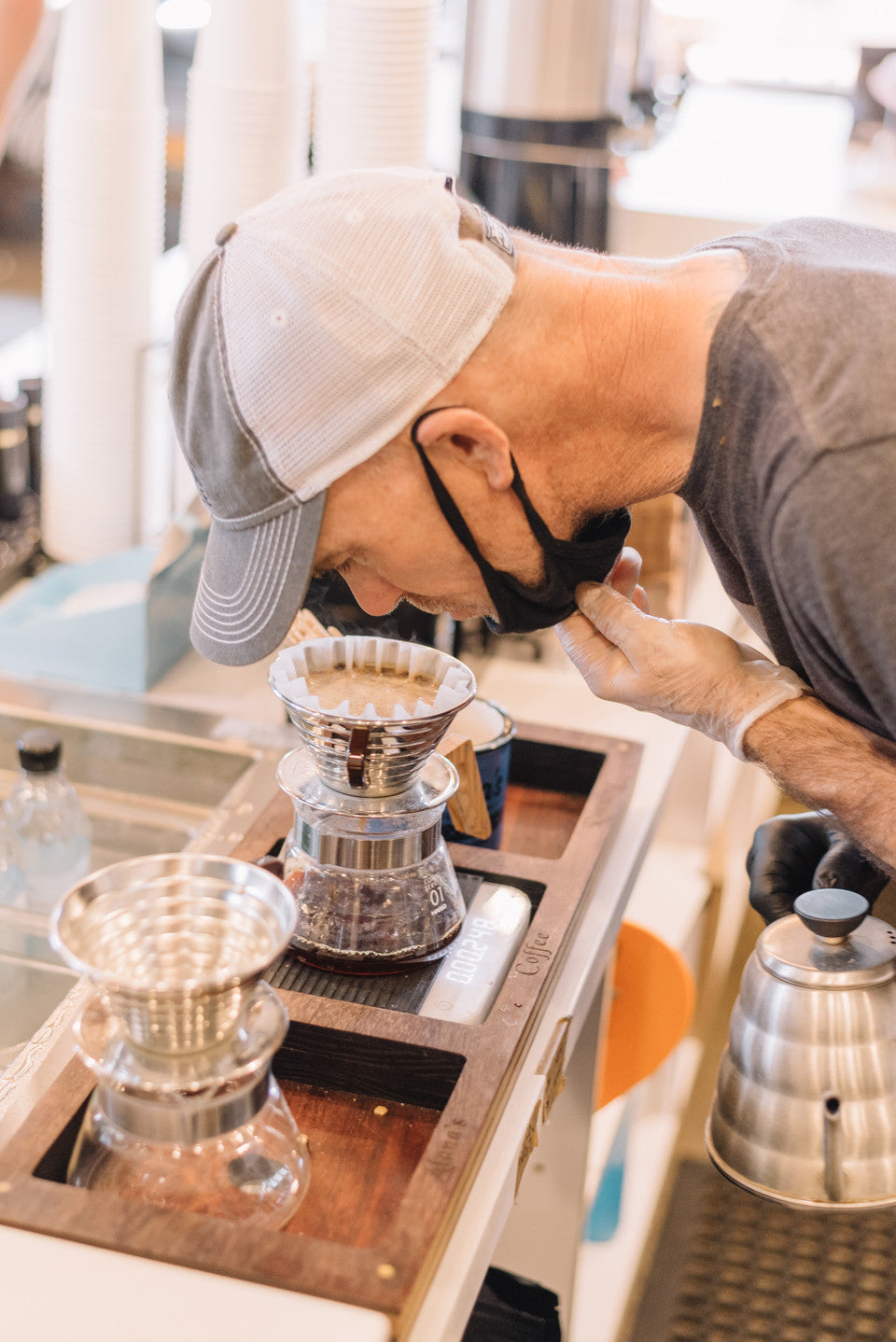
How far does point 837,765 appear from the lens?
116cm

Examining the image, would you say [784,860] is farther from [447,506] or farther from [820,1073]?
[447,506]

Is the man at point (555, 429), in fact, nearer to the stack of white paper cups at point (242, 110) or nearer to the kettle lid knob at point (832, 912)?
the kettle lid knob at point (832, 912)

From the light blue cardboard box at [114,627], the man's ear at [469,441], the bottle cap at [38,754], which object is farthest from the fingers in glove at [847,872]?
the light blue cardboard box at [114,627]

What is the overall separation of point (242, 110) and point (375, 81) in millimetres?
162

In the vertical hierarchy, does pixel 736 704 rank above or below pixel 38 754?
Result: above

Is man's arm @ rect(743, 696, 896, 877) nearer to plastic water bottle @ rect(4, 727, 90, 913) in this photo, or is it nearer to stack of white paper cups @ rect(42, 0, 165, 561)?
plastic water bottle @ rect(4, 727, 90, 913)

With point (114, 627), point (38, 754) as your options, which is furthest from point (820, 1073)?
point (114, 627)

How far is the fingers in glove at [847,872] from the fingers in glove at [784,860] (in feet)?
0.09

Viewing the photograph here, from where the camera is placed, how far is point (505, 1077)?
109cm

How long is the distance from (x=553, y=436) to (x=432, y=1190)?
530mm

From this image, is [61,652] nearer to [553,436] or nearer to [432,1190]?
[553,436]

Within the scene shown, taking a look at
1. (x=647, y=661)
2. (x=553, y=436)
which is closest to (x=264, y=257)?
(x=553, y=436)

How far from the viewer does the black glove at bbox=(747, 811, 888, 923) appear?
4.31 feet

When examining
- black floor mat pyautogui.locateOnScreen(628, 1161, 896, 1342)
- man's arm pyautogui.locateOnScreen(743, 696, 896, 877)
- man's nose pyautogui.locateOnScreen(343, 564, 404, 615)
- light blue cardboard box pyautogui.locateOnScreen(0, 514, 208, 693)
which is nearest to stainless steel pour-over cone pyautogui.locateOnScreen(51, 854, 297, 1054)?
man's nose pyautogui.locateOnScreen(343, 564, 404, 615)
